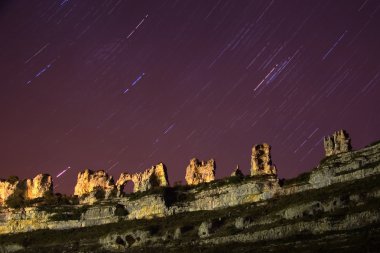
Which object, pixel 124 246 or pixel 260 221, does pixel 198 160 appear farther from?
pixel 260 221

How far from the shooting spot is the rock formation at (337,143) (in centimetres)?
13350

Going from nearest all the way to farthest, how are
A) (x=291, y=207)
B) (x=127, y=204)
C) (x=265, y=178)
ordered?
1. (x=291, y=207)
2. (x=265, y=178)
3. (x=127, y=204)

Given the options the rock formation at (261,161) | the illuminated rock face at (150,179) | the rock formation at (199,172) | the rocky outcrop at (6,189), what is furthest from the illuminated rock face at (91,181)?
the rock formation at (261,161)

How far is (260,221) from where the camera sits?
9706 centimetres

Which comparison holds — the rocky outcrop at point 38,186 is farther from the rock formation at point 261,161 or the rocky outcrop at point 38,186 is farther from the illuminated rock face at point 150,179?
the rock formation at point 261,161

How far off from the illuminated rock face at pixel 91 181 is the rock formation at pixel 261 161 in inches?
2070

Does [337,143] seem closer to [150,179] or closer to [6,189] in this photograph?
[150,179]

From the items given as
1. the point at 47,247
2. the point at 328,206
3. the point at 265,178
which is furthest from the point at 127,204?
the point at 328,206

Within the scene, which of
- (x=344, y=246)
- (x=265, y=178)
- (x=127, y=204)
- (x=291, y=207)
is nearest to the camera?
(x=344, y=246)

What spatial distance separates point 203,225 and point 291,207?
65.4 feet

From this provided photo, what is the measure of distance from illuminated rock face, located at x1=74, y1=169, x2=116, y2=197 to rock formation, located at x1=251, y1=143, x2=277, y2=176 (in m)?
52.6

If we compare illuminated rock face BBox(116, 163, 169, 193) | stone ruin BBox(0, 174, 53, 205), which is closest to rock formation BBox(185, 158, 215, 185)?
illuminated rock face BBox(116, 163, 169, 193)

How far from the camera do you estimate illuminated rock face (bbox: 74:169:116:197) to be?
181 meters

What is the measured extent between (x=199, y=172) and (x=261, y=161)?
25710mm
